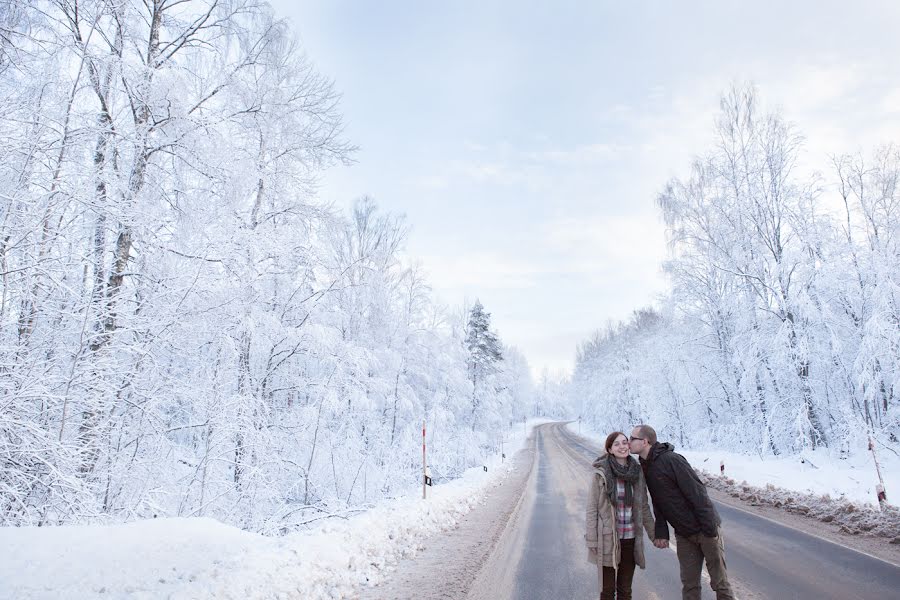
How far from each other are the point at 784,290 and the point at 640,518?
721 inches

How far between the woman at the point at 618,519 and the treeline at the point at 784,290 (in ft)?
49.7

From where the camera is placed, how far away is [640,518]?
172 inches

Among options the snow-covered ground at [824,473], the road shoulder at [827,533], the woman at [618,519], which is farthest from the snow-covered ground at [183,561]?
the snow-covered ground at [824,473]

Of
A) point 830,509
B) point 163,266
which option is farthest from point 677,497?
point 830,509

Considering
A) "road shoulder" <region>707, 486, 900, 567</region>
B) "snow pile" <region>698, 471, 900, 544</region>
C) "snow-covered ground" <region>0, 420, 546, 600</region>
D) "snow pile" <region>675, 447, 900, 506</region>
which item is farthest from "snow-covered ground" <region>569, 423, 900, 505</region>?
"snow-covered ground" <region>0, 420, 546, 600</region>

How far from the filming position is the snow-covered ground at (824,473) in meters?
11.5

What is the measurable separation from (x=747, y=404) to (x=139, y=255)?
26.0 meters

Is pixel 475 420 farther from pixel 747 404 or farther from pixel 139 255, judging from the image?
pixel 139 255

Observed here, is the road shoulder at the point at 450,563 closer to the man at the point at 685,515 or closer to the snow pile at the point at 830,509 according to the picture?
the man at the point at 685,515

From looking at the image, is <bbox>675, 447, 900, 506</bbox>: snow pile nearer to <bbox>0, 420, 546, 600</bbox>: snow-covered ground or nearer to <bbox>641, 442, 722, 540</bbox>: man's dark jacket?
<bbox>641, 442, 722, 540</bbox>: man's dark jacket

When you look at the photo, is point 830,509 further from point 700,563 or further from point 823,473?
point 700,563

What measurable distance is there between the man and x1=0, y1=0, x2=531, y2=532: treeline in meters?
6.02

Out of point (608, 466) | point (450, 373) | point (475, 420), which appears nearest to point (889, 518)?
point (608, 466)

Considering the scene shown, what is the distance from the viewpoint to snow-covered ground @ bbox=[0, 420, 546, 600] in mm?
3977
